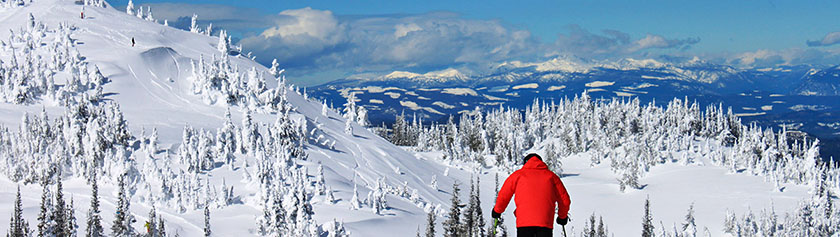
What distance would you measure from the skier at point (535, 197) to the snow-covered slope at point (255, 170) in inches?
2136

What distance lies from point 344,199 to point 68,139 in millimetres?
32418

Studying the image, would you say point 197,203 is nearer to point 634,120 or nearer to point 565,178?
point 565,178

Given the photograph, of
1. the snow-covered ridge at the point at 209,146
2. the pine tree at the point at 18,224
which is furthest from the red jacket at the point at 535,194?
the pine tree at the point at 18,224

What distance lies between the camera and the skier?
584 inches

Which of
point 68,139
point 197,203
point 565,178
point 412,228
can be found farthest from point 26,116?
point 565,178

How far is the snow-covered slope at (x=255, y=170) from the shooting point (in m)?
71.9

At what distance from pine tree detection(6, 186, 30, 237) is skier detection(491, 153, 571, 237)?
5139cm

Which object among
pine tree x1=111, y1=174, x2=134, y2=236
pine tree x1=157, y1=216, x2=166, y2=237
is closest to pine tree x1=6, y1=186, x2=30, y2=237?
pine tree x1=111, y1=174, x2=134, y2=236

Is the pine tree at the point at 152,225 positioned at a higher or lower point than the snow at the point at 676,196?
higher

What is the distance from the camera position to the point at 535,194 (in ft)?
48.8

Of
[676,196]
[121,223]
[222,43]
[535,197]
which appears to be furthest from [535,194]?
[222,43]

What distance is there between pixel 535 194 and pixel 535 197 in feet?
0.22

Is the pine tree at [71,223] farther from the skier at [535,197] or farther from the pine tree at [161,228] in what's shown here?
the skier at [535,197]

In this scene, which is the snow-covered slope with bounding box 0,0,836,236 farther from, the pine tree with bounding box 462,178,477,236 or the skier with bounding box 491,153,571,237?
the skier with bounding box 491,153,571,237
